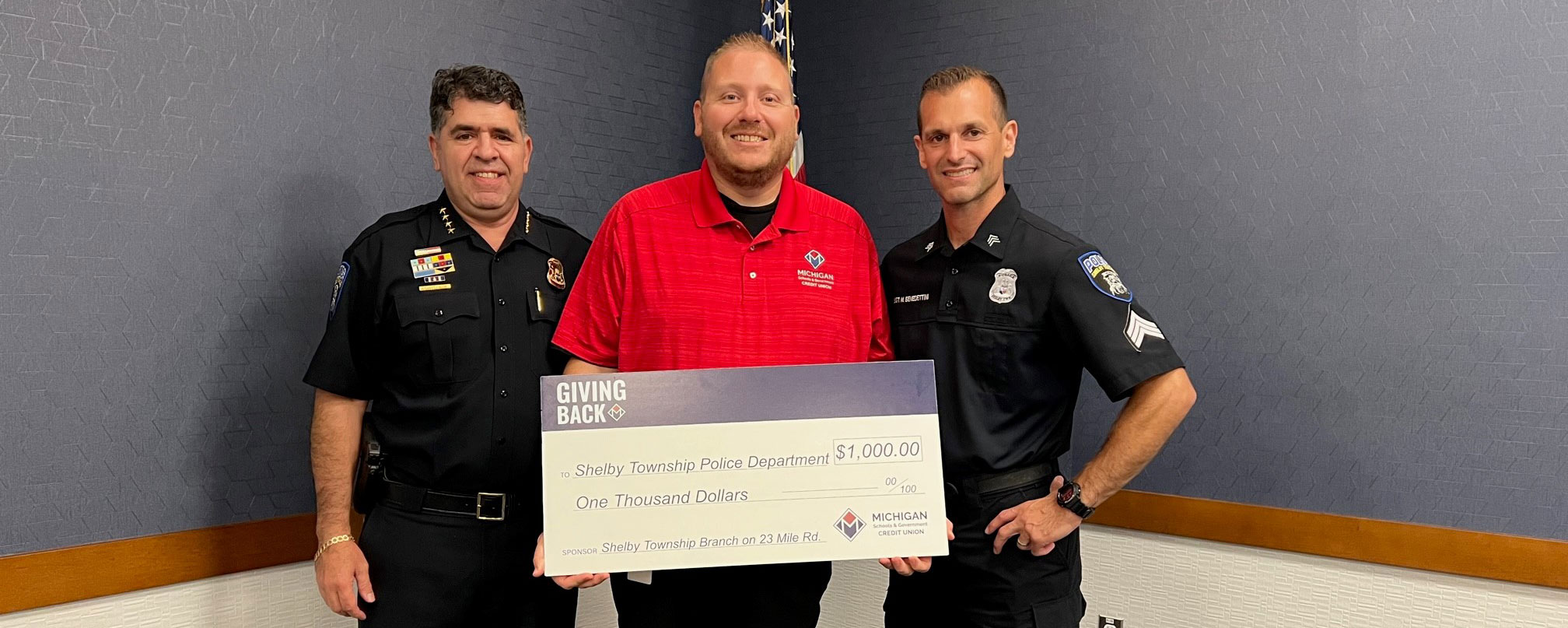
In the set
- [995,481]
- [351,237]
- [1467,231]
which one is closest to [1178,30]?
[1467,231]

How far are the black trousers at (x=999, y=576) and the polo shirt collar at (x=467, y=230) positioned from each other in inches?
43.1

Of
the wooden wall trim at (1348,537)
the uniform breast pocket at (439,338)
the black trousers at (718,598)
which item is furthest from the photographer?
the wooden wall trim at (1348,537)

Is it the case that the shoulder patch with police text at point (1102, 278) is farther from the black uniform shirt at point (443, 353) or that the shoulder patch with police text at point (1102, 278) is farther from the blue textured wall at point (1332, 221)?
the black uniform shirt at point (443, 353)

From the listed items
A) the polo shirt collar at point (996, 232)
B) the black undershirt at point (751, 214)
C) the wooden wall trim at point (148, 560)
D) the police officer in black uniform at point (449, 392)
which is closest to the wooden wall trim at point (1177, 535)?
the wooden wall trim at point (148, 560)

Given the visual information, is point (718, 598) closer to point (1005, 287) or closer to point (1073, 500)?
point (1073, 500)

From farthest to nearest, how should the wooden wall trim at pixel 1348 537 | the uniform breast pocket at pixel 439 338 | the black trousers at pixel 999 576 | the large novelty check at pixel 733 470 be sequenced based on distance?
the wooden wall trim at pixel 1348 537 < the uniform breast pocket at pixel 439 338 < the black trousers at pixel 999 576 < the large novelty check at pixel 733 470

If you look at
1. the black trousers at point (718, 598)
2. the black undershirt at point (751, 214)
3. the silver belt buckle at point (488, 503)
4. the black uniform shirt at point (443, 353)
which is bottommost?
the black trousers at point (718, 598)

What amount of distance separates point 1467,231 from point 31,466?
10.7 feet

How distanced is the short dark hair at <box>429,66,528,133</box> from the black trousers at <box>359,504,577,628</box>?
884 millimetres

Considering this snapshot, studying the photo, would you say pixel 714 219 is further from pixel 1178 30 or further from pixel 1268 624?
pixel 1268 624

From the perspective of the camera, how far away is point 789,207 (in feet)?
6.64

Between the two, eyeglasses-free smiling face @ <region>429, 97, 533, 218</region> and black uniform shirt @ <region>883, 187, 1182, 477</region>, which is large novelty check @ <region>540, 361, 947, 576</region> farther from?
eyeglasses-free smiling face @ <region>429, 97, 533, 218</region>

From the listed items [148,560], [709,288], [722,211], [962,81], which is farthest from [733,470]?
[148,560]

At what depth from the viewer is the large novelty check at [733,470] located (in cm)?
180
